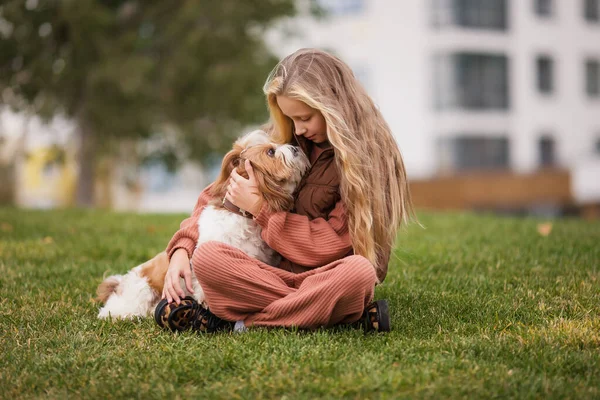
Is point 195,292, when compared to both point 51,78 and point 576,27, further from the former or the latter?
point 576,27

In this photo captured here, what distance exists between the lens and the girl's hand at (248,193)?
138 inches

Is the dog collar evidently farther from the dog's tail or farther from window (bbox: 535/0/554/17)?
window (bbox: 535/0/554/17)

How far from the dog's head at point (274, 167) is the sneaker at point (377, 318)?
2.16ft

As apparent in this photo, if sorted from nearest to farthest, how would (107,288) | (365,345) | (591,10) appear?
(365,345) < (107,288) < (591,10)

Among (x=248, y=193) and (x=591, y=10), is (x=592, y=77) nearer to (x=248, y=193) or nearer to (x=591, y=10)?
(x=591, y=10)

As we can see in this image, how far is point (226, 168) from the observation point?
377cm

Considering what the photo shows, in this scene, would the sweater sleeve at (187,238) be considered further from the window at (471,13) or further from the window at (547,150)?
the window at (547,150)

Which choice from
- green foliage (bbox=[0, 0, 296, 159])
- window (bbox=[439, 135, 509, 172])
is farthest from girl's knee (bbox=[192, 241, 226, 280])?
window (bbox=[439, 135, 509, 172])

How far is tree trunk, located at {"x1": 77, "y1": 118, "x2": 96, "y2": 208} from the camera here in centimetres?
1323

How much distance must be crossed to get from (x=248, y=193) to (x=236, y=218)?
179 millimetres

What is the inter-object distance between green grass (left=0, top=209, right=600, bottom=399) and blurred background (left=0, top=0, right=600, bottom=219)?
26.2ft

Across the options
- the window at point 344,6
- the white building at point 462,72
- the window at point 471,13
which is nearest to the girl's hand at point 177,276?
the white building at point 462,72

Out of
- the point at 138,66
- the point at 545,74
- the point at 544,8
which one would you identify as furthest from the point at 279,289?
the point at 544,8

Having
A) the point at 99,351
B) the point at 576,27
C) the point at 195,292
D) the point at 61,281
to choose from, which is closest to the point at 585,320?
the point at 195,292
